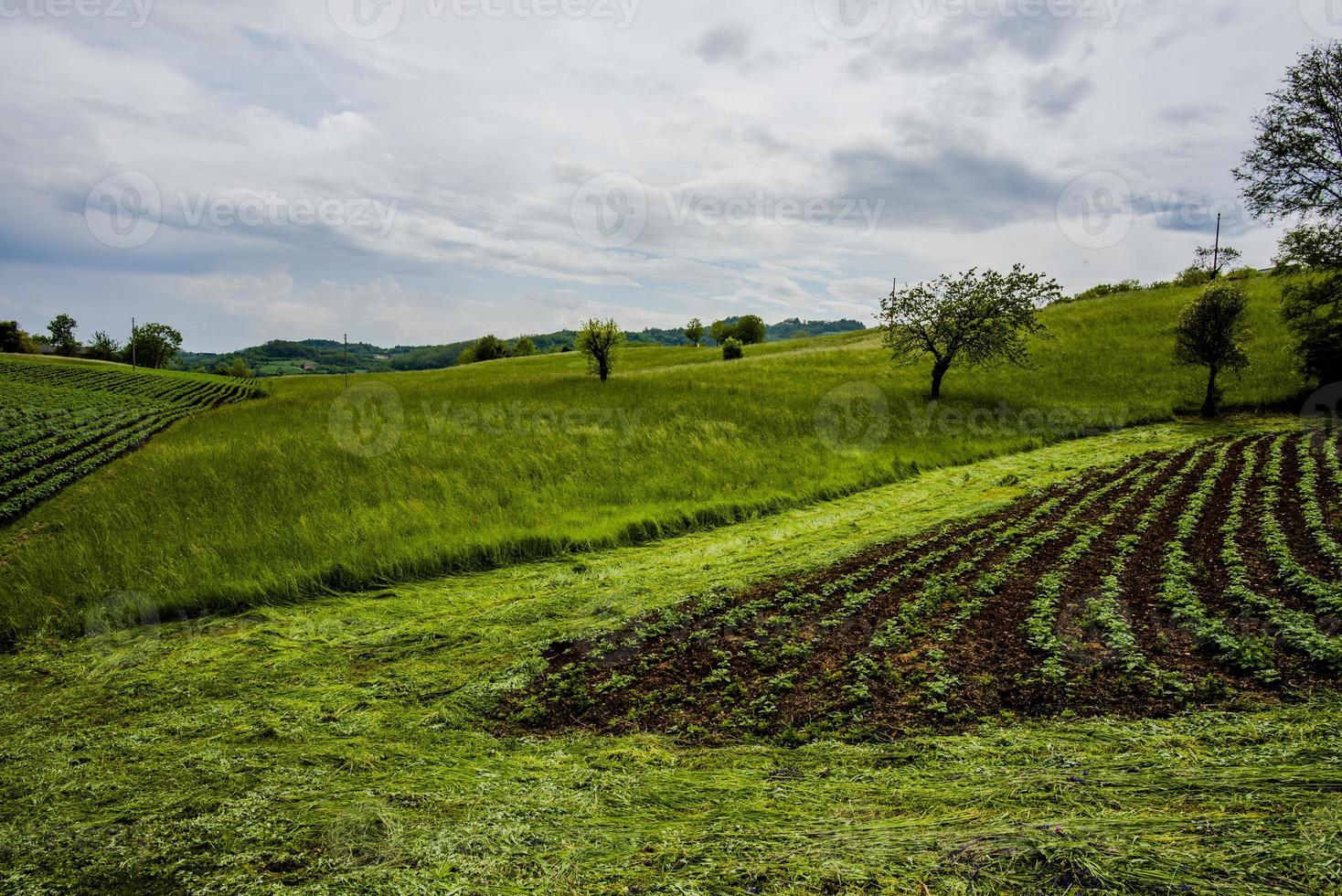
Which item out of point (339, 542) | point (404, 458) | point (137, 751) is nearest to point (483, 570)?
point (339, 542)

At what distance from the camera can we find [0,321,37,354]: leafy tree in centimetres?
9662

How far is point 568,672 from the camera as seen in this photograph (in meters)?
6.26

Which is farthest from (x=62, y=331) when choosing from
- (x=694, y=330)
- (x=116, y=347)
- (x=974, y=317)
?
(x=974, y=317)

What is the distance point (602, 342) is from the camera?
42.7 metres

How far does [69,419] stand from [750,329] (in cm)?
9207

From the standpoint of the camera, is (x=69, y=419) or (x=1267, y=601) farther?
(x=69, y=419)

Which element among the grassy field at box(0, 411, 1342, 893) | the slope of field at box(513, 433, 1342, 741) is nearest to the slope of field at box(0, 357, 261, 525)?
the grassy field at box(0, 411, 1342, 893)

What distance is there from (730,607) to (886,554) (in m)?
3.31

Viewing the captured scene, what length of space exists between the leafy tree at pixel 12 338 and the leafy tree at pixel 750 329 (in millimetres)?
124349

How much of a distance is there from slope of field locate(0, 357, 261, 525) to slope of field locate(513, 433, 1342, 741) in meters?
20.1

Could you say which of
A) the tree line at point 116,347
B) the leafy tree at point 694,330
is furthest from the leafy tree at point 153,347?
the leafy tree at point 694,330

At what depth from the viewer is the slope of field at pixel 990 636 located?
193 inches

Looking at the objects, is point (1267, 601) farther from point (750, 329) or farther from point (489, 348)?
point (489, 348)

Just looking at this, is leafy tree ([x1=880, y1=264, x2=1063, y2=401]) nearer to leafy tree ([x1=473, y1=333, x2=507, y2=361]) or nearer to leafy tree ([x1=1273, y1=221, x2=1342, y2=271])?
leafy tree ([x1=1273, y1=221, x2=1342, y2=271])
